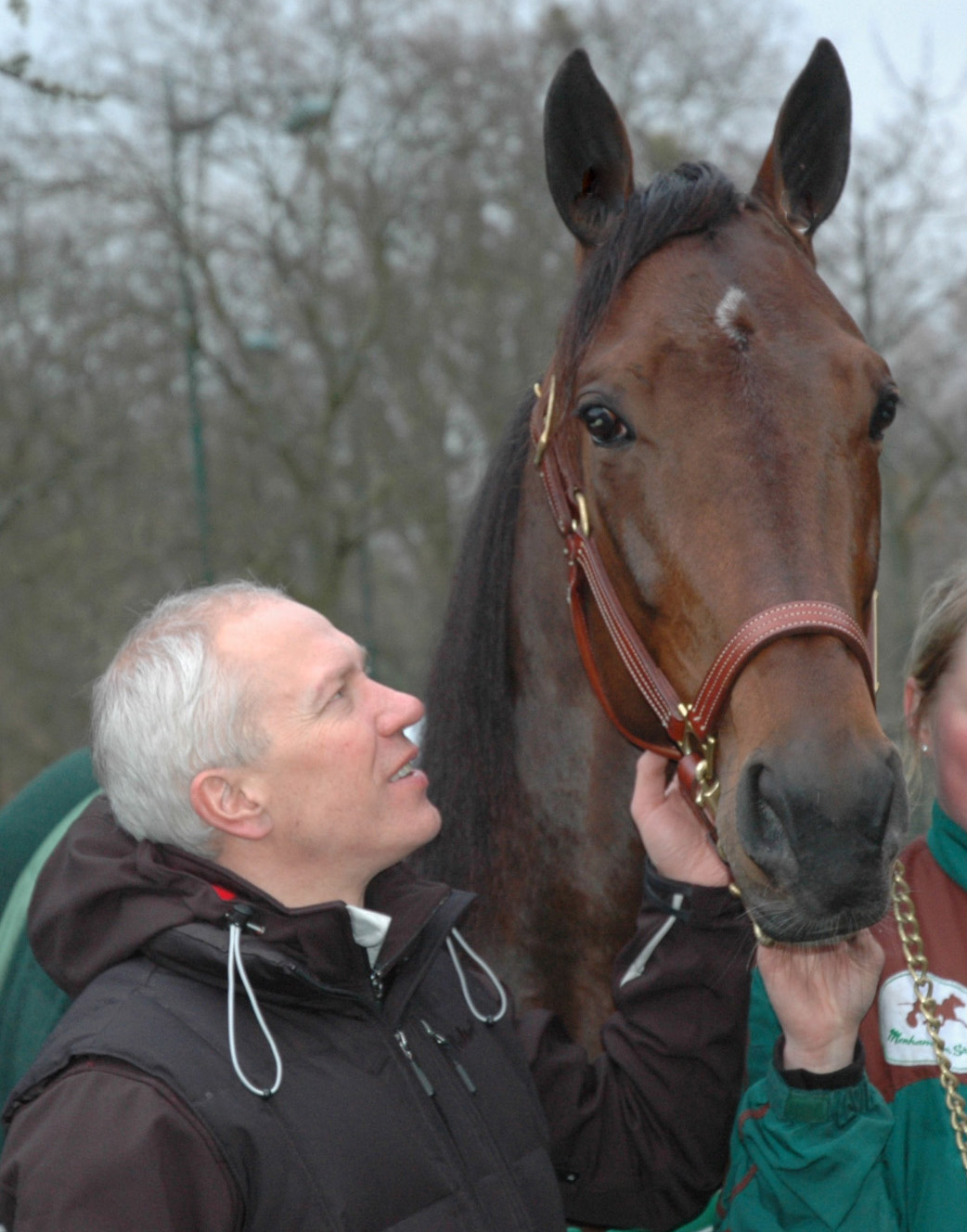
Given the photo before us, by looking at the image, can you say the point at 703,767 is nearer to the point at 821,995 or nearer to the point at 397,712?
the point at 821,995

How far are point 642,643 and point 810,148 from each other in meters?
1.08

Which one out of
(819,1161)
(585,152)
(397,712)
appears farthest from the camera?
(585,152)

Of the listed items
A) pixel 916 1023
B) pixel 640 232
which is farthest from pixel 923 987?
pixel 640 232

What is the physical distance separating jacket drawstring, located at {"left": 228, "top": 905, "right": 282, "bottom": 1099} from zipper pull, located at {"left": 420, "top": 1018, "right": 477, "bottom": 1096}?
0.30 metres

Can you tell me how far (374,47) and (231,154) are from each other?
1926 millimetres

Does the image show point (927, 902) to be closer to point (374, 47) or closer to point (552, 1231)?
point (552, 1231)

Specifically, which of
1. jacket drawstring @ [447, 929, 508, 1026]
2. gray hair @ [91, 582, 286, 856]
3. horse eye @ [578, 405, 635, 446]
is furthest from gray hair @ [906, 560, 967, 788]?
gray hair @ [91, 582, 286, 856]

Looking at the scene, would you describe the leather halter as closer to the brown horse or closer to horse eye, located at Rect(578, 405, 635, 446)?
the brown horse

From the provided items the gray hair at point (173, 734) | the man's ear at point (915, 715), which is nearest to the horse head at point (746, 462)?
the man's ear at point (915, 715)

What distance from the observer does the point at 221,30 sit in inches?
487

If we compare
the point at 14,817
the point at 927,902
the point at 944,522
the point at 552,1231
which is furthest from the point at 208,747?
the point at 944,522

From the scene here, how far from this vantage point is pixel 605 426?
7.06 feet

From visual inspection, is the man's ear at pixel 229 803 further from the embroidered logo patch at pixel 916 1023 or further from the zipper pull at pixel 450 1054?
the embroidered logo patch at pixel 916 1023

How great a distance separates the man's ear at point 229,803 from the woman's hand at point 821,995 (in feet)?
2.58
